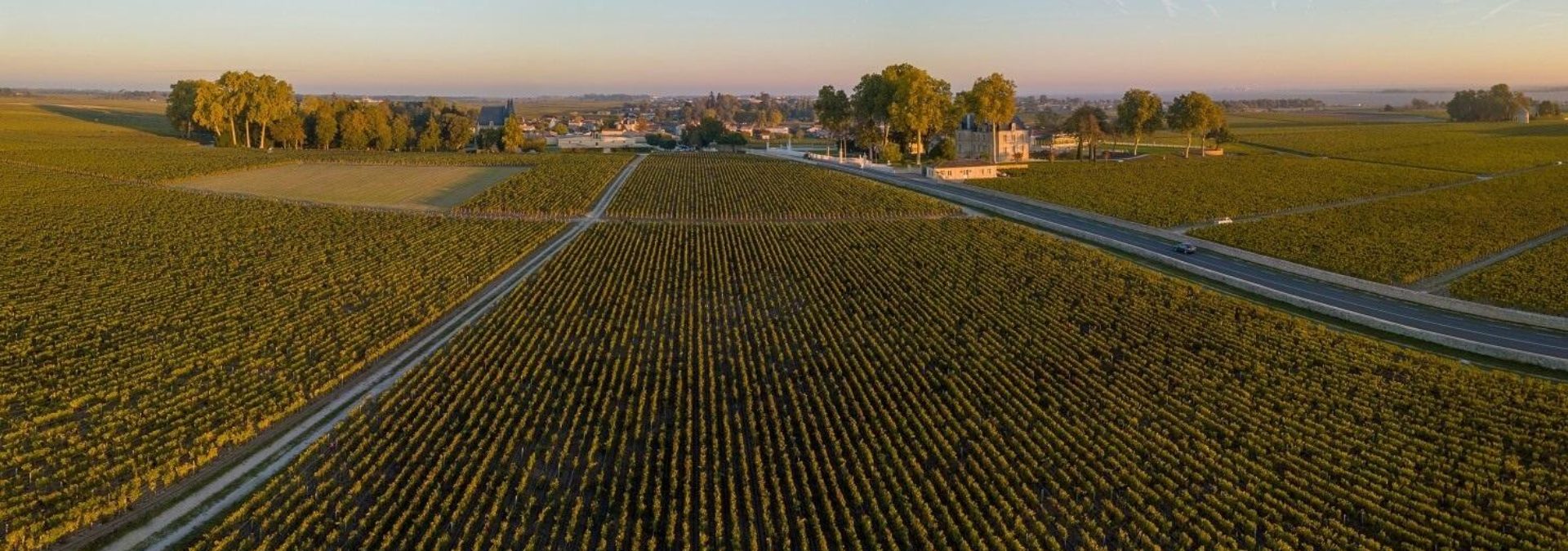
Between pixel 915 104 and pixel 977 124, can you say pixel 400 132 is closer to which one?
pixel 915 104

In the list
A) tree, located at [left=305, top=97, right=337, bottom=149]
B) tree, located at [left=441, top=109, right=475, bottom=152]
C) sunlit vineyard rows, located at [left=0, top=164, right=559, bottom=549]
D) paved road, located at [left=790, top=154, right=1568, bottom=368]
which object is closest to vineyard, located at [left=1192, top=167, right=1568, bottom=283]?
paved road, located at [left=790, top=154, right=1568, bottom=368]

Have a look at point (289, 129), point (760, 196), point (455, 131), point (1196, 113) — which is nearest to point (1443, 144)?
point (1196, 113)

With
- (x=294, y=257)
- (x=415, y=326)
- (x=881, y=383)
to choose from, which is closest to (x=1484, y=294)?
(x=881, y=383)

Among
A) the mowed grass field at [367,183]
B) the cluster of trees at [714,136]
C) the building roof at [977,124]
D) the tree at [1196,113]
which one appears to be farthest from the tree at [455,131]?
the tree at [1196,113]

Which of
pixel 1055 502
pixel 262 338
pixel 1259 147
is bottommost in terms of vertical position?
pixel 1055 502

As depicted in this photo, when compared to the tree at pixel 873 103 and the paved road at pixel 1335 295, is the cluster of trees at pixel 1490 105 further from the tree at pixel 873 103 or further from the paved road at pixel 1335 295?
the paved road at pixel 1335 295

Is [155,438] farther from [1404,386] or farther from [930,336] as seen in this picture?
[1404,386]
